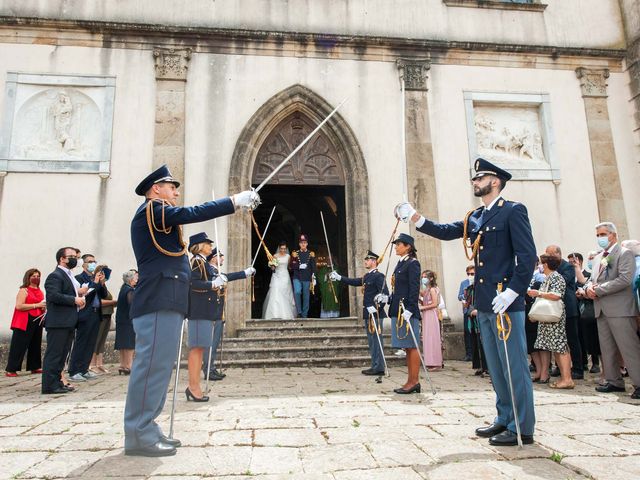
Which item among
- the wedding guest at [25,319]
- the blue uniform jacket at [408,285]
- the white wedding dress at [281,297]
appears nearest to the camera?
the blue uniform jacket at [408,285]

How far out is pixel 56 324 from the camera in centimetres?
609

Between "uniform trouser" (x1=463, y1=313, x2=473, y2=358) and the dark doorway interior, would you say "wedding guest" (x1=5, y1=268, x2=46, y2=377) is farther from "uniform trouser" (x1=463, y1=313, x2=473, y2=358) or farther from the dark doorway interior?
"uniform trouser" (x1=463, y1=313, x2=473, y2=358)

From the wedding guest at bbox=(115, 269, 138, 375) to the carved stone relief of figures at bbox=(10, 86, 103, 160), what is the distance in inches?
140

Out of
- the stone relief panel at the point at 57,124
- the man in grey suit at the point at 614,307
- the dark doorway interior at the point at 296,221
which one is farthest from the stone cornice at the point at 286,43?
the man in grey suit at the point at 614,307

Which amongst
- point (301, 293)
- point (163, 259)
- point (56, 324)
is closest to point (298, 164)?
point (301, 293)

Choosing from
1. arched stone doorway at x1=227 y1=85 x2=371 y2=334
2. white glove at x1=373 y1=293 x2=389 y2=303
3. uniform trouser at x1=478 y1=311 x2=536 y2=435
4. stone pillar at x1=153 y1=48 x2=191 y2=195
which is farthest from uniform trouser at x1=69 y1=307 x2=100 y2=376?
uniform trouser at x1=478 y1=311 x2=536 y2=435

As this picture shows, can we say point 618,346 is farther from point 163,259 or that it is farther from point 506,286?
point 163,259

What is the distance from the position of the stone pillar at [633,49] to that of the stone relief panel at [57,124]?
12.1 m

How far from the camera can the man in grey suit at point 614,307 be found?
5.62 meters

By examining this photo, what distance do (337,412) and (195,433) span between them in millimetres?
1394

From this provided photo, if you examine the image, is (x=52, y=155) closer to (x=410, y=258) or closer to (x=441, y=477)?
(x=410, y=258)

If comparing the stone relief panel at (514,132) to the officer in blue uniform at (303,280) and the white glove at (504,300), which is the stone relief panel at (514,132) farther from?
the white glove at (504,300)

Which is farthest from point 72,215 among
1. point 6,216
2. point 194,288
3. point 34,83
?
point 194,288

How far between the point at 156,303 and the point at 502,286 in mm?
2632
